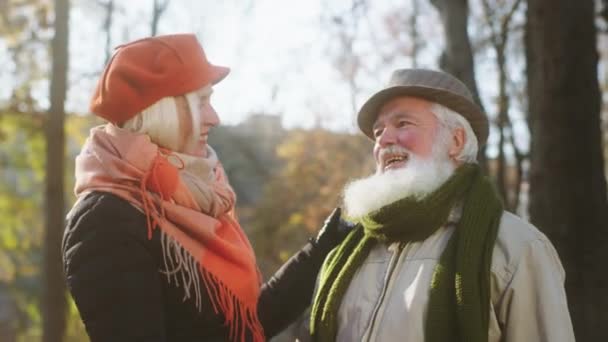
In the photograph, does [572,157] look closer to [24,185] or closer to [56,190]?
[56,190]

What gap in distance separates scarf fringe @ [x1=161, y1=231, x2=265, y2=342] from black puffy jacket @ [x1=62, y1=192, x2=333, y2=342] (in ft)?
0.08

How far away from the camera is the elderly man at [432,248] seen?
2424mm

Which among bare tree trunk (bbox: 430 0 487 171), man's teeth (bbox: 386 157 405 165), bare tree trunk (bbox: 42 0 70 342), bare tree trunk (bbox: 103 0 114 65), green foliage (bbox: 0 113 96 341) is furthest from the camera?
bare tree trunk (bbox: 103 0 114 65)

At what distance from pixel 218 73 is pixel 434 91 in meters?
0.85

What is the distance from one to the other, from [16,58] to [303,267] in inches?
334

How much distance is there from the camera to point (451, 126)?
115 inches

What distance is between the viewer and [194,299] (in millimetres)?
2586

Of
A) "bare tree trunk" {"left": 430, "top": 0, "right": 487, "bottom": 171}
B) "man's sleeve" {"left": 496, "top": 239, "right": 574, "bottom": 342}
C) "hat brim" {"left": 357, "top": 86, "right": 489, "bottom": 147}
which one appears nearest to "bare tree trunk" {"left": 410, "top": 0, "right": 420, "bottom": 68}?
"bare tree trunk" {"left": 430, "top": 0, "right": 487, "bottom": 171}

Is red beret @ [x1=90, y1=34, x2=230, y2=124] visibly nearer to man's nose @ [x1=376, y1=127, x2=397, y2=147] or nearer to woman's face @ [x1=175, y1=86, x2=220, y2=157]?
woman's face @ [x1=175, y1=86, x2=220, y2=157]

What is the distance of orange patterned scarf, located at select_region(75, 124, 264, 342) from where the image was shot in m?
2.53

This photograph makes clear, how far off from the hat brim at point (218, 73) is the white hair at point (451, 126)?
84 cm

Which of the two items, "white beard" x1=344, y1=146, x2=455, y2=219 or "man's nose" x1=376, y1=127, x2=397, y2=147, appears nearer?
"white beard" x1=344, y1=146, x2=455, y2=219

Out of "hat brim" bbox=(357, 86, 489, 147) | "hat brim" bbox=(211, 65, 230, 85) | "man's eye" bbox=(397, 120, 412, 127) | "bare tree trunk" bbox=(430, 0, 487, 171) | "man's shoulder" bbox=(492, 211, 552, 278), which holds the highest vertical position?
"bare tree trunk" bbox=(430, 0, 487, 171)

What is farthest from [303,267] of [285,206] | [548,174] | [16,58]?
[285,206]
